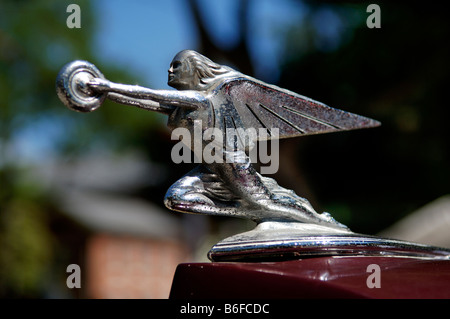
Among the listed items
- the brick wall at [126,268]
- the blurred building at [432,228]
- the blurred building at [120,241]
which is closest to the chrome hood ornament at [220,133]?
the blurred building at [432,228]

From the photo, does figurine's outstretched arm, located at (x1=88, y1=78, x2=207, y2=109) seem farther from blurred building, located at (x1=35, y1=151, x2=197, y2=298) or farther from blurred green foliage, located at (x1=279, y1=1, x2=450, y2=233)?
blurred building, located at (x1=35, y1=151, x2=197, y2=298)

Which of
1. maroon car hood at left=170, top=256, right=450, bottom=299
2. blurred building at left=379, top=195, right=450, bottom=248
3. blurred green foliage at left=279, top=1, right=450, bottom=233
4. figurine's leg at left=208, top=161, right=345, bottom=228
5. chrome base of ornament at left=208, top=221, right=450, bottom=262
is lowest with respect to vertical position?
maroon car hood at left=170, top=256, right=450, bottom=299

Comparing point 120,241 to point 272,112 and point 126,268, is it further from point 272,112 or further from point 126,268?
A: point 272,112

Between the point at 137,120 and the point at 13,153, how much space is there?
144 inches

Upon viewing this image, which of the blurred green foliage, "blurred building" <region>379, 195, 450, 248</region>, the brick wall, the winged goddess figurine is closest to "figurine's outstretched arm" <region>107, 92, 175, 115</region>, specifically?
the winged goddess figurine

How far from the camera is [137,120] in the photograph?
591 inches

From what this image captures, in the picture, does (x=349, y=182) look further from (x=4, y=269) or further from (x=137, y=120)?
(x=137, y=120)

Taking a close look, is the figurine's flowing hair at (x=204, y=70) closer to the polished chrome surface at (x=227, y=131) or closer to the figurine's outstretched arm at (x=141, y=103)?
the polished chrome surface at (x=227, y=131)

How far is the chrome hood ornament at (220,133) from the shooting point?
1.73 meters

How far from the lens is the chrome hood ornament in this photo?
5.67 feet

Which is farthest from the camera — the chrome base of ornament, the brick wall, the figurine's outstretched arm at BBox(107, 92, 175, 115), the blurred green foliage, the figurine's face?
the brick wall

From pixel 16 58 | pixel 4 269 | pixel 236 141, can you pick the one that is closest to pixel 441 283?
pixel 236 141

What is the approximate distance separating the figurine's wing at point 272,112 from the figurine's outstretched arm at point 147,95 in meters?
0.09

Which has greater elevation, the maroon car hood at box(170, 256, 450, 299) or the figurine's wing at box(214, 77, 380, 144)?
the figurine's wing at box(214, 77, 380, 144)
